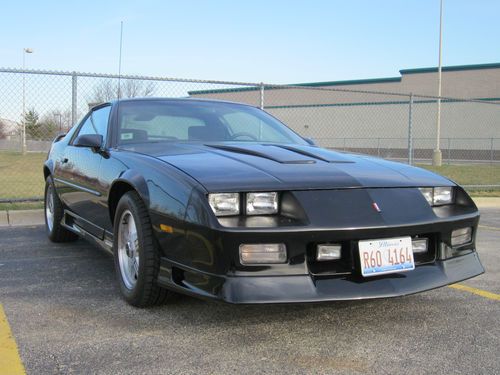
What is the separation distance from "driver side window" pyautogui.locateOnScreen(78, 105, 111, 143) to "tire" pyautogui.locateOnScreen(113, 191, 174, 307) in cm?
86

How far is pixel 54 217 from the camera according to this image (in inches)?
198

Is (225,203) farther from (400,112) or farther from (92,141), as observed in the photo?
(400,112)

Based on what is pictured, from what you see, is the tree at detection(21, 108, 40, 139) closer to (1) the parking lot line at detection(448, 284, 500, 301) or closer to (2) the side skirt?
(2) the side skirt

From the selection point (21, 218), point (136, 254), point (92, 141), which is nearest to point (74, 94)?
point (21, 218)

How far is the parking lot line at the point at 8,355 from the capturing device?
2260 millimetres

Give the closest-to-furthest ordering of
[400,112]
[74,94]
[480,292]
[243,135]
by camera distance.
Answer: [480,292], [243,135], [74,94], [400,112]

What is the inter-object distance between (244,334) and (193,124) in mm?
1825

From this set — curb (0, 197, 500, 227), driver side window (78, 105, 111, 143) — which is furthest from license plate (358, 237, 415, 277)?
curb (0, 197, 500, 227)

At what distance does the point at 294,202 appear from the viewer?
253 centimetres

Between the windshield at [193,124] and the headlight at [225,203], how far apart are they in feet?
4.42

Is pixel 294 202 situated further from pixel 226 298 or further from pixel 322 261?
pixel 226 298

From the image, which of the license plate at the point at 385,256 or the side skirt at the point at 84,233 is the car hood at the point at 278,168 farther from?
the side skirt at the point at 84,233

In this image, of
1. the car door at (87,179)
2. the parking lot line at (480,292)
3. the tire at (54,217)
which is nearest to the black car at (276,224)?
the car door at (87,179)

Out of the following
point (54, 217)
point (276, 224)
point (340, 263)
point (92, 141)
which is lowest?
point (54, 217)
